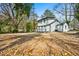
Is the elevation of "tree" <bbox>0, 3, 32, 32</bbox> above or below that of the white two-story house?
above

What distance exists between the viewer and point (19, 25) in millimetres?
2072

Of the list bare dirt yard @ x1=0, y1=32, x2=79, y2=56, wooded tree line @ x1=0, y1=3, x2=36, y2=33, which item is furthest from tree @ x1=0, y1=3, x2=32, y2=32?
bare dirt yard @ x1=0, y1=32, x2=79, y2=56

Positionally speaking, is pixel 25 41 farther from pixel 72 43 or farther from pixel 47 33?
pixel 72 43

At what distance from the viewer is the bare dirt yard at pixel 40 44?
204 cm

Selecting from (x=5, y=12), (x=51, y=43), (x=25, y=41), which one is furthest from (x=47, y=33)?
(x=5, y=12)

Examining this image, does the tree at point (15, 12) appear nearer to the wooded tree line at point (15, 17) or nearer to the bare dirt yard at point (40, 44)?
the wooded tree line at point (15, 17)

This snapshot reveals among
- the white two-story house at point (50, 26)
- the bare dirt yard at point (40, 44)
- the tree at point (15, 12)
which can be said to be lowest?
the bare dirt yard at point (40, 44)

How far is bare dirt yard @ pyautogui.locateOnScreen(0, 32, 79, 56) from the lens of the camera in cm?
204

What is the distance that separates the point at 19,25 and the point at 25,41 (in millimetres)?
177

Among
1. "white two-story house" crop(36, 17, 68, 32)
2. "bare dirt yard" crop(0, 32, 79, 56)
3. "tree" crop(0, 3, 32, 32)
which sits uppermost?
"tree" crop(0, 3, 32, 32)

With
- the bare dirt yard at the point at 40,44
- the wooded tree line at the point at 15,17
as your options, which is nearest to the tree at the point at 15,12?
the wooded tree line at the point at 15,17

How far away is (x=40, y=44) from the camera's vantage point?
206 cm

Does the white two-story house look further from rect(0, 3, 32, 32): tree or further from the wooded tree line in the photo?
rect(0, 3, 32, 32): tree

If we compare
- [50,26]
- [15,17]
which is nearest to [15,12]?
[15,17]
